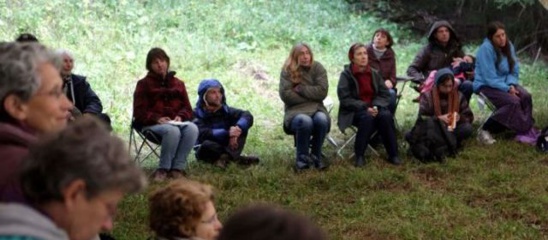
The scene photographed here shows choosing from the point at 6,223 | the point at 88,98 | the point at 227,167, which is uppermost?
the point at 6,223

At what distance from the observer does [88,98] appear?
5941 mm

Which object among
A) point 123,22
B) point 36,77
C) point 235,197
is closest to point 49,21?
point 123,22

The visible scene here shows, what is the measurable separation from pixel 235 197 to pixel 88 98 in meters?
1.48

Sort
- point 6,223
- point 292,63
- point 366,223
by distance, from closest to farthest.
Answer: point 6,223
point 366,223
point 292,63

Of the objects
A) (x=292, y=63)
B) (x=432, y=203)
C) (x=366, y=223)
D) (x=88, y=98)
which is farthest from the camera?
(x=292, y=63)

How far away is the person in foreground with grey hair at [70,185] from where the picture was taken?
→ 1580mm

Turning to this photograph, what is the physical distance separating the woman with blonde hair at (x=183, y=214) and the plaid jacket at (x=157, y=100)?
3.52 m

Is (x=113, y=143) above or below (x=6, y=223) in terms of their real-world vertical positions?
above

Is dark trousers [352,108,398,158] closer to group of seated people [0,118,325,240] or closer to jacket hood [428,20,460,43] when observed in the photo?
jacket hood [428,20,460,43]

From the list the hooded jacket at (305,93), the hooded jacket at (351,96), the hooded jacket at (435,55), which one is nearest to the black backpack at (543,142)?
the hooded jacket at (435,55)

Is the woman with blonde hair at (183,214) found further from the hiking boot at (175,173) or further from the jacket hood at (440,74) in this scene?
the jacket hood at (440,74)

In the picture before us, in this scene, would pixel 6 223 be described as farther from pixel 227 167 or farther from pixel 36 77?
pixel 227 167

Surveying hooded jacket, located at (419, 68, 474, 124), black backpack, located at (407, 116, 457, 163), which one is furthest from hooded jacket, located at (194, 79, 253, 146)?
hooded jacket, located at (419, 68, 474, 124)

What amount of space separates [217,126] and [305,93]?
2.59ft
